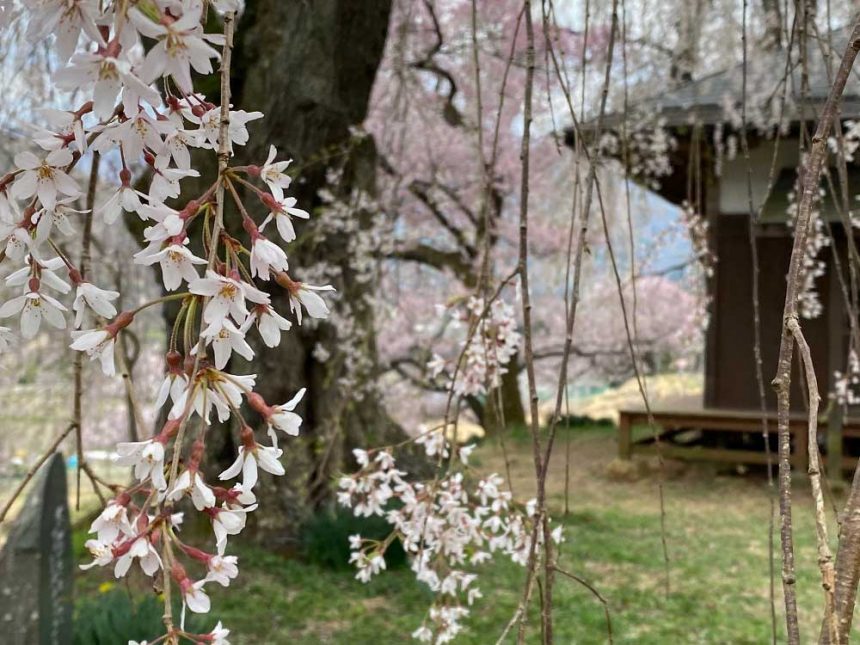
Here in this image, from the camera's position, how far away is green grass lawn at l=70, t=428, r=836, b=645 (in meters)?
3.18

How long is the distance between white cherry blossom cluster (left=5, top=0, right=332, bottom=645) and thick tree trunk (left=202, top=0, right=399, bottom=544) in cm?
264

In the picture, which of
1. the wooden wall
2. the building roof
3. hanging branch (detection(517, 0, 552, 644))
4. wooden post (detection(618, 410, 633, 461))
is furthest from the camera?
wooden post (detection(618, 410, 633, 461))

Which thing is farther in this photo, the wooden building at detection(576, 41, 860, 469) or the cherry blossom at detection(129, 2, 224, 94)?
the wooden building at detection(576, 41, 860, 469)

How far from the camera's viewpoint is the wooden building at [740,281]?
5535mm

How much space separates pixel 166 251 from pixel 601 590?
346 cm

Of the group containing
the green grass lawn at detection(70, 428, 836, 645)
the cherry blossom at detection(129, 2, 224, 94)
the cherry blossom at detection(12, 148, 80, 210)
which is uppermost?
the cherry blossom at detection(129, 2, 224, 94)

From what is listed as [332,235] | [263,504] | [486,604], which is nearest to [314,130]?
[332,235]

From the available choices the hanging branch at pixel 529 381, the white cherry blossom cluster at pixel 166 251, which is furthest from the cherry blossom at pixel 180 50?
the hanging branch at pixel 529 381

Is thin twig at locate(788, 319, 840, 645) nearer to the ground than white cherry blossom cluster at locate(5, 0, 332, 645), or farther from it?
nearer to the ground

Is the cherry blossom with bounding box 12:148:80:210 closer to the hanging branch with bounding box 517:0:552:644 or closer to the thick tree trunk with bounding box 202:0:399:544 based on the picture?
the hanging branch with bounding box 517:0:552:644

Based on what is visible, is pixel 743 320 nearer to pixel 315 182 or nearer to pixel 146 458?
pixel 315 182

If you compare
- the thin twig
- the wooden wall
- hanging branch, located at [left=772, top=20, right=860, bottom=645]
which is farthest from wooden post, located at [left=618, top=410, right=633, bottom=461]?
the thin twig

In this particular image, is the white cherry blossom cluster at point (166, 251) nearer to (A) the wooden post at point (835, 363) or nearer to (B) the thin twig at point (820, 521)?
(B) the thin twig at point (820, 521)

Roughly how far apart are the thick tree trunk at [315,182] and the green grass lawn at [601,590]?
47 centimetres
